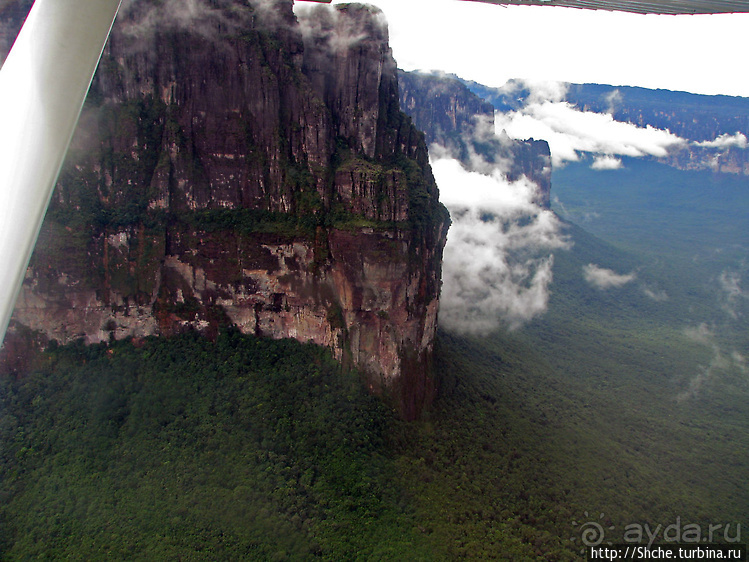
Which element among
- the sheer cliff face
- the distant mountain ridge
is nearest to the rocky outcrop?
the distant mountain ridge

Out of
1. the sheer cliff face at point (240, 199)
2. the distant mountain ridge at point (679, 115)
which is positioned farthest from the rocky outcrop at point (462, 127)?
the sheer cliff face at point (240, 199)

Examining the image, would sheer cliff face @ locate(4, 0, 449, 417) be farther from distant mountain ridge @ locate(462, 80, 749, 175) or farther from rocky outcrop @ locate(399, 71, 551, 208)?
distant mountain ridge @ locate(462, 80, 749, 175)

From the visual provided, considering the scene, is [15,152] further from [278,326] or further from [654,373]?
[654,373]

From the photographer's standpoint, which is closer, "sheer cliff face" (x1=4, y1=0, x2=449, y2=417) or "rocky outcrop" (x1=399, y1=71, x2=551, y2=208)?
"sheer cliff face" (x1=4, y1=0, x2=449, y2=417)

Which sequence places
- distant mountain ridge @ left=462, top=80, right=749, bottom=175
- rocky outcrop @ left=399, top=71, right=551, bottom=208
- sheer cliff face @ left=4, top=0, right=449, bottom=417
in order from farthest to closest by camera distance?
distant mountain ridge @ left=462, top=80, right=749, bottom=175 < rocky outcrop @ left=399, top=71, right=551, bottom=208 < sheer cliff face @ left=4, top=0, right=449, bottom=417

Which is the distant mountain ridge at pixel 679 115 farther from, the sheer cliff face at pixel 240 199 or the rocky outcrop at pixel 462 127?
the sheer cliff face at pixel 240 199

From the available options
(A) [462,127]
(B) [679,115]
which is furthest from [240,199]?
Result: (B) [679,115]
